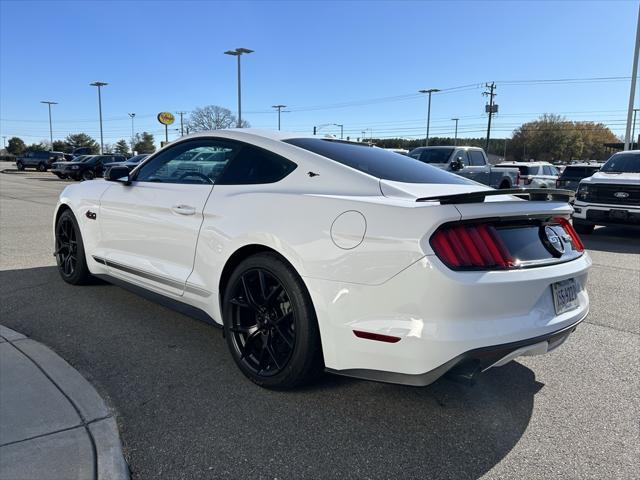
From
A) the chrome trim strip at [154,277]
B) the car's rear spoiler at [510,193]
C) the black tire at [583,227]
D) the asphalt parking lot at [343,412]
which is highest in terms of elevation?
the car's rear spoiler at [510,193]

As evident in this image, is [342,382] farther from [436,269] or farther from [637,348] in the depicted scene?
[637,348]

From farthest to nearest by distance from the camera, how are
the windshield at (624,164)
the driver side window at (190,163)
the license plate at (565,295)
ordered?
the windshield at (624,164)
the driver side window at (190,163)
the license plate at (565,295)

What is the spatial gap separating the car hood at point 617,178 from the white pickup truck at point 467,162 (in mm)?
4083

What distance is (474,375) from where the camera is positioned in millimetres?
2461

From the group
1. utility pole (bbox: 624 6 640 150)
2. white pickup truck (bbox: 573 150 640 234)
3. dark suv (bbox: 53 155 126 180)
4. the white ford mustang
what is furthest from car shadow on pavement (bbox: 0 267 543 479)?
dark suv (bbox: 53 155 126 180)

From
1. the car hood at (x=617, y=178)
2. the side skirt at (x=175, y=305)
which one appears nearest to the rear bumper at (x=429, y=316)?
the side skirt at (x=175, y=305)

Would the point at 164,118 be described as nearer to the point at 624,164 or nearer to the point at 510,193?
the point at 624,164

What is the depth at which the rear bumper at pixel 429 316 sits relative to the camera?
2357 mm

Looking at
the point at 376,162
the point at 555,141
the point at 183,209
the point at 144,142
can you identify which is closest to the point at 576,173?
the point at 376,162

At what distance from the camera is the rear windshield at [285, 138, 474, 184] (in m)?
3.24

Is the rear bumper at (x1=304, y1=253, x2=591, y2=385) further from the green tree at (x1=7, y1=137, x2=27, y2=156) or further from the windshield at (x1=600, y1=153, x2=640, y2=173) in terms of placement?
the green tree at (x1=7, y1=137, x2=27, y2=156)

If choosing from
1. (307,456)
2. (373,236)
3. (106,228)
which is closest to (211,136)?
(106,228)

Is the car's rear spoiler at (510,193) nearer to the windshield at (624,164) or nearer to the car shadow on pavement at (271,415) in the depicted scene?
the car shadow on pavement at (271,415)

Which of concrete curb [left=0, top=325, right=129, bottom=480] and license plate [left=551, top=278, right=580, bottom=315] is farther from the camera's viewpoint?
license plate [left=551, top=278, right=580, bottom=315]
